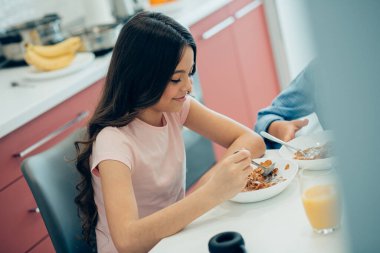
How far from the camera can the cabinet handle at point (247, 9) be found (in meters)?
3.01

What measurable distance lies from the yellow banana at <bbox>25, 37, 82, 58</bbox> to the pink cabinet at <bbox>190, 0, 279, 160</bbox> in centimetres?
58

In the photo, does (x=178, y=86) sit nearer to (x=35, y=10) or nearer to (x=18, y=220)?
(x=18, y=220)

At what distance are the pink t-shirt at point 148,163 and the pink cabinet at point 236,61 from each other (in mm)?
1315

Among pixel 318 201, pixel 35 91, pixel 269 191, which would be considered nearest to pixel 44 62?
pixel 35 91

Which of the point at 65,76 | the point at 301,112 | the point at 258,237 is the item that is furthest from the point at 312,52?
the point at 65,76

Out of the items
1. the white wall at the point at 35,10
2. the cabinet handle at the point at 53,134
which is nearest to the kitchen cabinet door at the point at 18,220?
the cabinet handle at the point at 53,134

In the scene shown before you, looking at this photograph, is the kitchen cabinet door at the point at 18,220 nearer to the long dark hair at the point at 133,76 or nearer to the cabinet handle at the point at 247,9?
the long dark hair at the point at 133,76

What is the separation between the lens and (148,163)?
1390 millimetres

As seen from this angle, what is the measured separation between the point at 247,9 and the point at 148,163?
1.90 m

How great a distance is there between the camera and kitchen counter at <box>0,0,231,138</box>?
75.8 inches

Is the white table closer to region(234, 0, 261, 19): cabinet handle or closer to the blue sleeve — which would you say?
the blue sleeve

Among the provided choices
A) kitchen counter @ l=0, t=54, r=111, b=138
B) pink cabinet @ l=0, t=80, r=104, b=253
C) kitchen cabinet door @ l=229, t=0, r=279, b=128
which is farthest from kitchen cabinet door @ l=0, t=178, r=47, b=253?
kitchen cabinet door @ l=229, t=0, r=279, b=128

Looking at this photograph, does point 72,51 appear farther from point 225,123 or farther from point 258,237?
point 258,237

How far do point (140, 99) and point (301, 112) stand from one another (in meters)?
0.53
